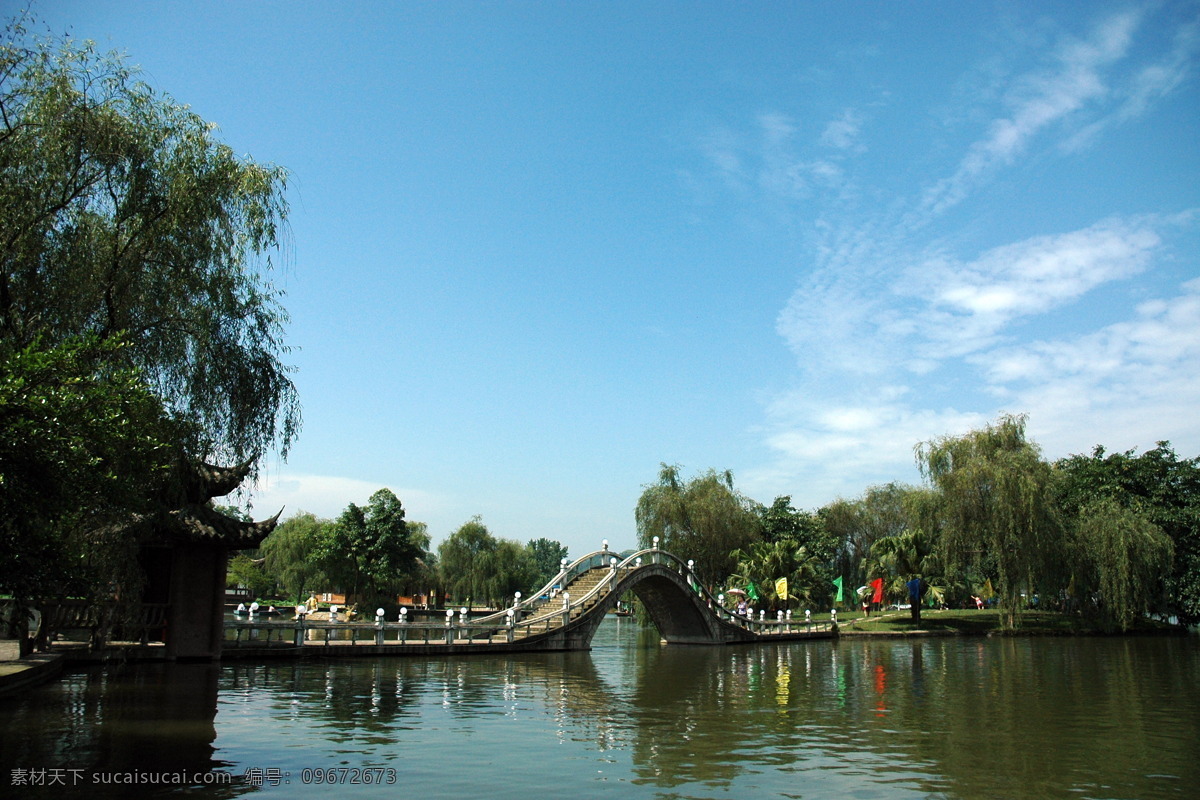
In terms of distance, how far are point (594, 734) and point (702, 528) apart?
3671 centimetres

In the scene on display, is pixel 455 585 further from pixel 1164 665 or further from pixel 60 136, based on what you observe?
pixel 60 136

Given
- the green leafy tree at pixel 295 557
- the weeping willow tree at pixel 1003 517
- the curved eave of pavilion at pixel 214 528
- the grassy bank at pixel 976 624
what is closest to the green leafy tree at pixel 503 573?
the green leafy tree at pixel 295 557

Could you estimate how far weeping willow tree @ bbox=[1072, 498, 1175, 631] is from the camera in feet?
137

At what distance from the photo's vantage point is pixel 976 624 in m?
44.9

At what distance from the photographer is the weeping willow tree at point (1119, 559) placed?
137 feet

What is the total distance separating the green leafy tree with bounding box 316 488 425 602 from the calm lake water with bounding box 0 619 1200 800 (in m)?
33.0

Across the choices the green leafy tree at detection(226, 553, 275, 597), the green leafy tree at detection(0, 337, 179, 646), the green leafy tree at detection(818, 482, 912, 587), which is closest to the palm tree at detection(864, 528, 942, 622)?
the green leafy tree at detection(818, 482, 912, 587)

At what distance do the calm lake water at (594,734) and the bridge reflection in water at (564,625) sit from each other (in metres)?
1.77

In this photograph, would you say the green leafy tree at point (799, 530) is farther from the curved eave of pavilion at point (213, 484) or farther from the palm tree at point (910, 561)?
the curved eave of pavilion at point (213, 484)

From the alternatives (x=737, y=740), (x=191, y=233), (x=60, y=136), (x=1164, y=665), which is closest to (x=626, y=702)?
(x=737, y=740)

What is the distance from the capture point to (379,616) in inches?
974

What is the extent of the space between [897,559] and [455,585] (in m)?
31.0

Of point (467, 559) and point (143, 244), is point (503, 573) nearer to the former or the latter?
point (467, 559)

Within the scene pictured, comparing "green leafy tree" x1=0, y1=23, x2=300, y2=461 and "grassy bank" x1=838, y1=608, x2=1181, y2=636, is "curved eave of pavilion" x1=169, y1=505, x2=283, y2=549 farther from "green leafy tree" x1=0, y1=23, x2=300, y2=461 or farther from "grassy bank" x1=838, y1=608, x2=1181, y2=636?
"grassy bank" x1=838, y1=608, x2=1181, y2=636
